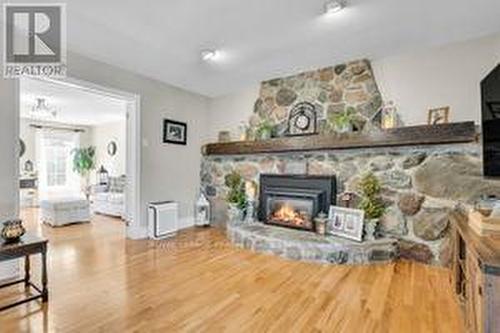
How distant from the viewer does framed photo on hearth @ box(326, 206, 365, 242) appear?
3.30 meters

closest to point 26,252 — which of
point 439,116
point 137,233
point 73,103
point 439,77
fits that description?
point 137,233

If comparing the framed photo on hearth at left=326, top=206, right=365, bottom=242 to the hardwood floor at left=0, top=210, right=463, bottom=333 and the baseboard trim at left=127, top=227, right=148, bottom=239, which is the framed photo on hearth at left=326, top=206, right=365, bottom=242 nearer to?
the hardwood floor at left=0, top=210, right=463, bottom=333

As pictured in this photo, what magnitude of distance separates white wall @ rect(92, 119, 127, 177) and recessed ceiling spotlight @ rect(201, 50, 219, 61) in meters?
5.45

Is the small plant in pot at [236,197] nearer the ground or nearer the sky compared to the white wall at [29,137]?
nearer the ground

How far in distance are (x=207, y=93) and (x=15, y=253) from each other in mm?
3673

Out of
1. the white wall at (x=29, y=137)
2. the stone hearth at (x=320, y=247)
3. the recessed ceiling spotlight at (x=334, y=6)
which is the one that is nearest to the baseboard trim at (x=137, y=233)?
the stone hearth at (x=320, y=247)

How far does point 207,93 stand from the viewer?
16.5 feet

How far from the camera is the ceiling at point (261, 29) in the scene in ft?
8.04

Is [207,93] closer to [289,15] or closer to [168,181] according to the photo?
[168,181]

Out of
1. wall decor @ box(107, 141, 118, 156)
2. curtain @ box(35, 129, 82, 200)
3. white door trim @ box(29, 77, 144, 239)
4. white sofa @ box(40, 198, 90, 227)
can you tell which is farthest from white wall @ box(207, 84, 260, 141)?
curtain @ box(35, 129, 82, 200)

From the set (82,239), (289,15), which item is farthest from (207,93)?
(82,239)

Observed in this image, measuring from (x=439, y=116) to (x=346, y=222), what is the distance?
1.56 meters

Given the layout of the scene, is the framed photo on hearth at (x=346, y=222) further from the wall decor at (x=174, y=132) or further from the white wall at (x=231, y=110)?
the wall decor at (x=174, y=132)

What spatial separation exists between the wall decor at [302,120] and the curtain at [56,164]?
6.56 m
